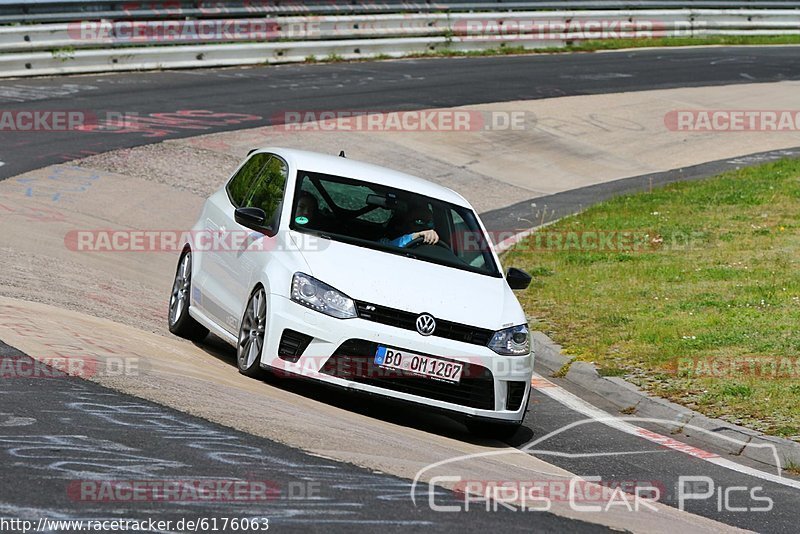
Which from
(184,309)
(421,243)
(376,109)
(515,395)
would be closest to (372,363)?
(515,395)

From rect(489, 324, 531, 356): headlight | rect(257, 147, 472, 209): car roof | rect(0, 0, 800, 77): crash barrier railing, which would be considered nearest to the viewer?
rect(489, 324, 531, 356): headlight

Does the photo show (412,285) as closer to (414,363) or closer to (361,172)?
(414,363)

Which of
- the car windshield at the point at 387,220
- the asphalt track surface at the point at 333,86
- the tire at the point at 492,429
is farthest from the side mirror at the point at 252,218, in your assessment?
the asphalt track surface at the point at 333,86

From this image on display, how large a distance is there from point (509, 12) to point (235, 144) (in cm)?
1492

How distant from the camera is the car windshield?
31.8ft

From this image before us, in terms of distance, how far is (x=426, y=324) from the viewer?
8602 mm

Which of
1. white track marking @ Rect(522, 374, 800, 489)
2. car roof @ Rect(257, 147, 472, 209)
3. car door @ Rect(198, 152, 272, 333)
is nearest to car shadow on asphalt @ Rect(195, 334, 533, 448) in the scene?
car door @ Rect(198, 152, 272, 333)

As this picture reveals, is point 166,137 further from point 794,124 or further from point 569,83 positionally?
point 794,124

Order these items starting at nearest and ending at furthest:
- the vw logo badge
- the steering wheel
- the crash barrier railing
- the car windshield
→ the vw logo badge → the car windshield → the steering wheel → the crash barrier railing

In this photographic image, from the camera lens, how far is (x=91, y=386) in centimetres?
773

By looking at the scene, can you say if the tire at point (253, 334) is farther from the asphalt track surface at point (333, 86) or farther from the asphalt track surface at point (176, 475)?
the asphalt track surface at point (333, 86)

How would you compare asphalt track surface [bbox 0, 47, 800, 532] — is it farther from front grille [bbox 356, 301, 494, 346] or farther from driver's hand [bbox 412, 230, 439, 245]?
driver's hand [bbox 412, 230, 439, 245]

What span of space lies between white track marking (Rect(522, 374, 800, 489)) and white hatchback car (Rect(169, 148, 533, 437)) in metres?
1.08

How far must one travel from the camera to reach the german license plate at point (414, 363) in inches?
334
